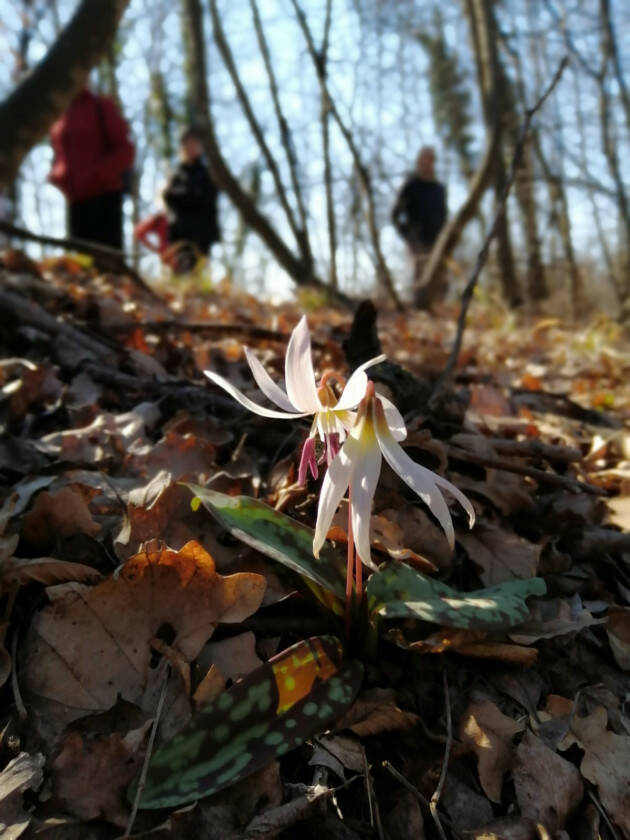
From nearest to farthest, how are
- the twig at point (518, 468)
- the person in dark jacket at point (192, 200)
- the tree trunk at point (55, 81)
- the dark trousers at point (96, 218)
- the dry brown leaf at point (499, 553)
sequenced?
the dry brown leaf at point (499, 553) < the twig at point (518, 468) < the tree trunk at point (55, 81) < the dark trousers at point (96, 218) < the person in dark jacket at point (192, 200)

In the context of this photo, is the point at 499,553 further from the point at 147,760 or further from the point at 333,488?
the point at 147,760

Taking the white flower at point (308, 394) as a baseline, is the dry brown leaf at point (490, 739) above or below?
below

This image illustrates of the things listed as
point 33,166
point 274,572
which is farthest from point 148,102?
point 274,572

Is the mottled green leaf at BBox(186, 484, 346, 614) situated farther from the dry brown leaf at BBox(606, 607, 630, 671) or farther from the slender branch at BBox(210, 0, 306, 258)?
the slender branch at BBox(210, 0, 306, 258)

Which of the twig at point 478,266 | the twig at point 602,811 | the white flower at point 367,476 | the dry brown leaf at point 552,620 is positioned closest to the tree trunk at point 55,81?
the twig at point 478,266

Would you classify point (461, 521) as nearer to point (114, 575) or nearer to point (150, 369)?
point (114, 575)

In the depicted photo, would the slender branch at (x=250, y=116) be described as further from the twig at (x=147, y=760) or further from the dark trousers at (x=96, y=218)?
the twig at (x=147, y=760)
